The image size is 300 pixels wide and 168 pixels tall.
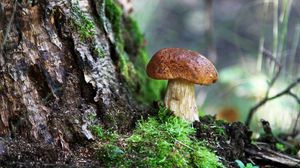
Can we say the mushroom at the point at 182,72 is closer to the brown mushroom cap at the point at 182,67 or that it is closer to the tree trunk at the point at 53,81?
the brown mushroom cap at the point at 182,67

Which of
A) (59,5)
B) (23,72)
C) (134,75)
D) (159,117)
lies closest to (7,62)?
(23,72)

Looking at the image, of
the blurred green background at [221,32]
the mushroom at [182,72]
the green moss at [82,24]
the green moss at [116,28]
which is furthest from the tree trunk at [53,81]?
the blurred green background at [221,32]

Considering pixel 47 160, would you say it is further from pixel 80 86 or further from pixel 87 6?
pixel 87 6

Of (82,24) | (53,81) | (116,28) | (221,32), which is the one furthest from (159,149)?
(221,32)

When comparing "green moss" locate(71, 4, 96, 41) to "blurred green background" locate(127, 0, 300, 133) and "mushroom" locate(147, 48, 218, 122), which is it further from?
"blurred green background" locate(127, 0, 300, 133)

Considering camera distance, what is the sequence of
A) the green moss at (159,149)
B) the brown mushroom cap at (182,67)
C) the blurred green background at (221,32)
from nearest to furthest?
the green moss at (159,149) < the brown mushroom cap at (182,67) < the blurred green background at (221,32)

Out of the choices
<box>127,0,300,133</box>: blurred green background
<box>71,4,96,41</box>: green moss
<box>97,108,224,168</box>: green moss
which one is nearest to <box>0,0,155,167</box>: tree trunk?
<box>71,4,96,41</box>: green moss

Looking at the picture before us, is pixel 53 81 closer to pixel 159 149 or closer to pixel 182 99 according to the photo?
pixel 159 149
